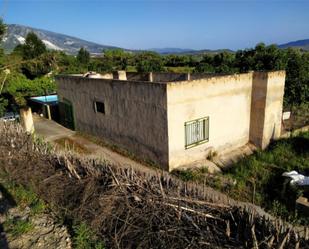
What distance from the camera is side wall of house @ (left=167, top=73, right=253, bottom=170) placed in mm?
10539

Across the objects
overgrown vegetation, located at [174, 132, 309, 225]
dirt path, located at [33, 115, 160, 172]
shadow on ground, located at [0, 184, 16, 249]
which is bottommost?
overgrown vegetation, located at [174, 132, 309, 225]

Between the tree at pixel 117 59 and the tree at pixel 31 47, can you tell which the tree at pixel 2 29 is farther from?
the tree at pixel 117 59

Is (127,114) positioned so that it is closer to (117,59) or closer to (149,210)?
(149,210)

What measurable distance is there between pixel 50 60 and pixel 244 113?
9549 mm

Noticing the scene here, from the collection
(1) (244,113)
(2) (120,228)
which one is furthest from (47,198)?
(1) (244,113)

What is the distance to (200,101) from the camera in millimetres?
11234

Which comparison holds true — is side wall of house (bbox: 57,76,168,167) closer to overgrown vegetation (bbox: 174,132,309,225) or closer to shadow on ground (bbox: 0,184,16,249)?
overgrown vegetation (bbox: 174,132,309,225)

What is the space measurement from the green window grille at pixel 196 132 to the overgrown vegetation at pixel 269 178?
4.28 ft

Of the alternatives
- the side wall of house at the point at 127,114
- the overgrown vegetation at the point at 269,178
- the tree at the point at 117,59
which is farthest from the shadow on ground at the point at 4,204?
the tree at the point at 117,59

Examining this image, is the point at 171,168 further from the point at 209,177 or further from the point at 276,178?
the point at 276,178

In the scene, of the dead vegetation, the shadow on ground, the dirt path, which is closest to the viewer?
the dead vegetation

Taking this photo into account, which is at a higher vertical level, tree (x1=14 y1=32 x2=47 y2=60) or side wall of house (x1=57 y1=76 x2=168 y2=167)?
tree (x1=14 y1=32 x2=47 y2=60)

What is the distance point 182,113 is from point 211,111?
1.80m

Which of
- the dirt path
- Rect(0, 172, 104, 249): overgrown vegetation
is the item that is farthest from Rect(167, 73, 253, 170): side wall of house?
Rect(0, 172, 104, 249): overgrown vegetation
